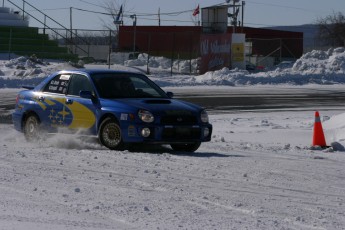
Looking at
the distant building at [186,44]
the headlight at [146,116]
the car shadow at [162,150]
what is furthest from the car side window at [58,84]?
the distant building at [186,44]

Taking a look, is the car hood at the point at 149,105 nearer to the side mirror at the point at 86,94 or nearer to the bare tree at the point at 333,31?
the side mirror at the point at 86,94

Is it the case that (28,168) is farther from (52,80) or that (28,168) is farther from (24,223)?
(52,80)

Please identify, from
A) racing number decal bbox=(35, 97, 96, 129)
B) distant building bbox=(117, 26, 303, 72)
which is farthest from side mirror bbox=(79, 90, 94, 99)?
distant building bbox=(117, 26, 303, 72)

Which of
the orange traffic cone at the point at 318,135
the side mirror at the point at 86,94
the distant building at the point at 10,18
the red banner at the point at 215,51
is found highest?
the distant building at the point at 10,18

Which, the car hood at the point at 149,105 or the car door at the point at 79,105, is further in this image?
the car door at the point at 79,105

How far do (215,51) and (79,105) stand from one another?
31784mm

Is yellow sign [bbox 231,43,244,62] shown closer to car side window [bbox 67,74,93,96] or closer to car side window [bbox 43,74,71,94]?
car side window [bbox 43,74,71,94]

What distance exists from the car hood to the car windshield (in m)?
0.33

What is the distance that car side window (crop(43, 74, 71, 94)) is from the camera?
1345 cm

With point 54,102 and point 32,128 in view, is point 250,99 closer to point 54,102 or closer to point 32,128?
point 32,128

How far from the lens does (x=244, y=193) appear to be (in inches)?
341

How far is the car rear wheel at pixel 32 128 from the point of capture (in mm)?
13617

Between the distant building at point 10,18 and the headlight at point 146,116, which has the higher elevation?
the distant building at point 10,18

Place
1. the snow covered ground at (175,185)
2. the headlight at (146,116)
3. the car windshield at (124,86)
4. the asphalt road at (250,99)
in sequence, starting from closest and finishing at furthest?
1. the snow covered ground at (175,185)
2. the headlight at (146,116)
3. the car windshield at (124,86)
4. the asphalt road at (250,99)
